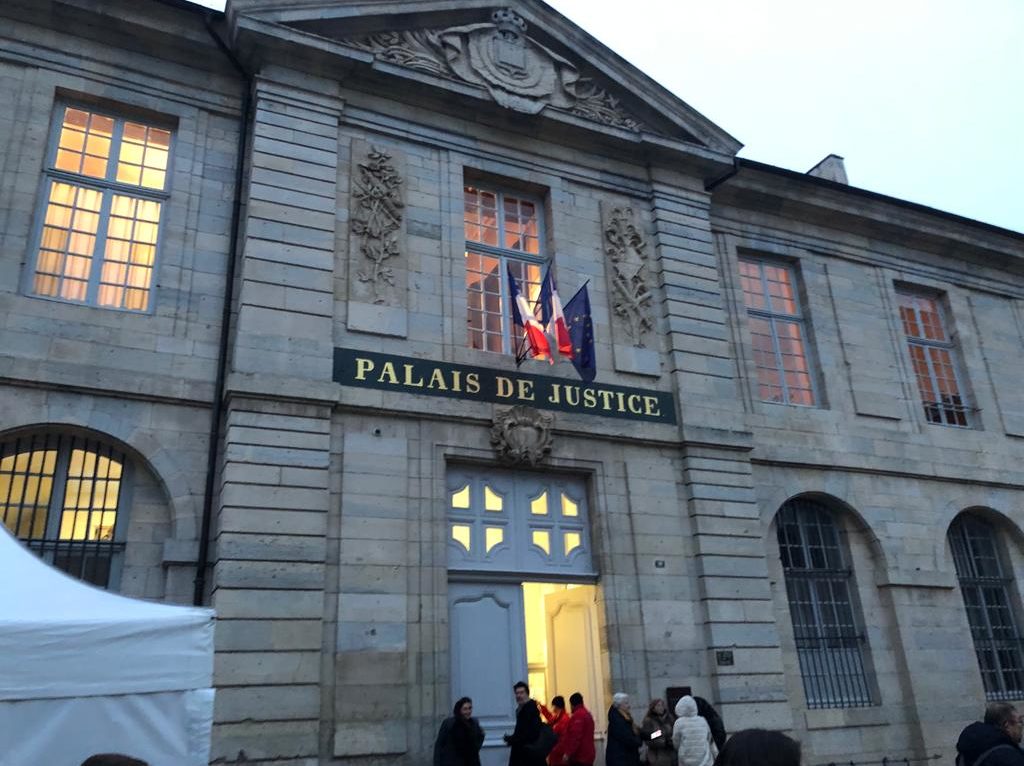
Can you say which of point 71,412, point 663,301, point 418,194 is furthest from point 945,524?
point 71,412

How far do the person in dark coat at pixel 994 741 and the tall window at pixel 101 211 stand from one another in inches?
362

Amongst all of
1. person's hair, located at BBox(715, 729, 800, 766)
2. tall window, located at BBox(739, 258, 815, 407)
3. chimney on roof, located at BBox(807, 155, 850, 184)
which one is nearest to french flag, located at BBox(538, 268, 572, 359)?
tall window, located at BBox(739, 258, 815, 407)

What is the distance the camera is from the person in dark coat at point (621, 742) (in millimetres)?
8594

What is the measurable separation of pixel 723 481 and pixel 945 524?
4.66 m

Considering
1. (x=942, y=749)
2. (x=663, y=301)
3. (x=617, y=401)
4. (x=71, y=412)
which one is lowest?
(x=942, y=749)

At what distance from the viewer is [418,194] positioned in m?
11.9

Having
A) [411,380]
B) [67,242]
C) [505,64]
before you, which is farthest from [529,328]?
[67,242]

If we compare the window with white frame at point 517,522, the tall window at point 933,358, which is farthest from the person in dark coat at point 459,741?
the tall window at point 933,358

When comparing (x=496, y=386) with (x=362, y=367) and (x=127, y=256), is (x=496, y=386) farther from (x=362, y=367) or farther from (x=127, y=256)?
(x=127, y=256)

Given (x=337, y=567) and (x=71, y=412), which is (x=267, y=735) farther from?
(x=71, y=412)

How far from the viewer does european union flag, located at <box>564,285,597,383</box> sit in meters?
11.0

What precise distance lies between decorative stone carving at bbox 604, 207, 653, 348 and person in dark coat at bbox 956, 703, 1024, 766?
770 cm

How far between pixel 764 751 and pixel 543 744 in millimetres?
6496

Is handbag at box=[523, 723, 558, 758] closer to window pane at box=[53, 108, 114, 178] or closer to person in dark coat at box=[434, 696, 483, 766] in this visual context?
person in dark coat at box=[434, 696, 483, 766]
